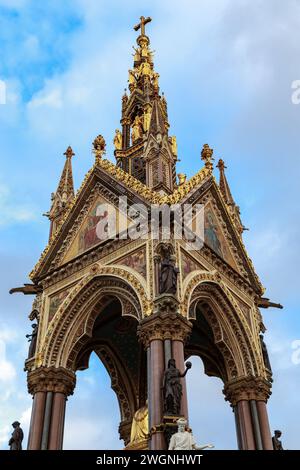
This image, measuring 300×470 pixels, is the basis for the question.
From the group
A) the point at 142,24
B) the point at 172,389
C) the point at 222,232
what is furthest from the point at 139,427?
the point at 142,24

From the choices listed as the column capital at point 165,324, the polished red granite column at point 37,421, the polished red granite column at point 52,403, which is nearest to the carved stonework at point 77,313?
the polished red granite column at point 52,403

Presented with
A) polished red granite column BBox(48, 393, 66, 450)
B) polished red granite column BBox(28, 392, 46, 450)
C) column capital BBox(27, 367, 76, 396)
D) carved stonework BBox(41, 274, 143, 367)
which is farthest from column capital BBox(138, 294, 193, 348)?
polished red granite column BBox(28, 392, 46, 450)

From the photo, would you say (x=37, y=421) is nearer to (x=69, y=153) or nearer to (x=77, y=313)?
(x=77, y=313)

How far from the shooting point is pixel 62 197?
81.3 ft

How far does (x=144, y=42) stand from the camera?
32.5 m

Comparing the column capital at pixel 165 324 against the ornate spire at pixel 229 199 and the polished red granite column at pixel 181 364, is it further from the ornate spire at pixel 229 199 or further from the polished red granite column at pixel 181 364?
the ornate spire at pixel 229 199

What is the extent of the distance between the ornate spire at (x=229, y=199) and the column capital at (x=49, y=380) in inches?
334

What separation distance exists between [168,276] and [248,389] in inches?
180

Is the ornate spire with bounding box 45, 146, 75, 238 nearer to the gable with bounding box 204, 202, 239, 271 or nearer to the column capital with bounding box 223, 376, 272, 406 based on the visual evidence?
the gable with bounding box 204, 202, 239, 271

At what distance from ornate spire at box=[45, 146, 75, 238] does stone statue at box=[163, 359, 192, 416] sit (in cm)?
906

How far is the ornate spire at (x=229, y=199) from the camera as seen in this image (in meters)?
24.5

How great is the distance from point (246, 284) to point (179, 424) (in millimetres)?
8898

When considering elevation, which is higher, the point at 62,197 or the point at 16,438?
the point at 62,197
